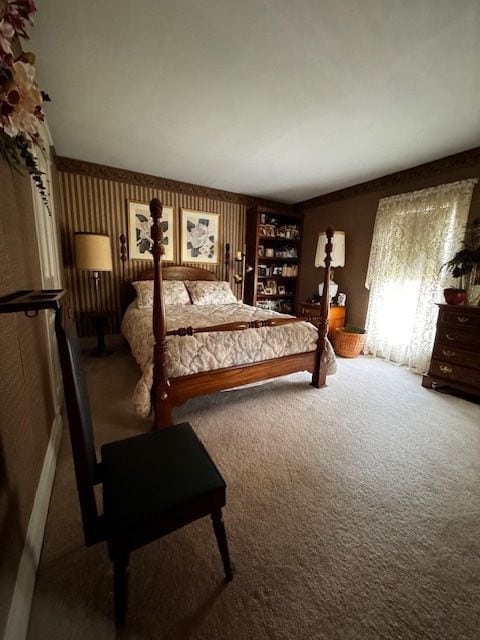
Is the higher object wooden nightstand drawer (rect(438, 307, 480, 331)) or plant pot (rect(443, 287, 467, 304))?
plant pot (rect(443, 287, 467, 304))

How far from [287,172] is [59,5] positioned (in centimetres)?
254

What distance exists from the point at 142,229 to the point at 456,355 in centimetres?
396

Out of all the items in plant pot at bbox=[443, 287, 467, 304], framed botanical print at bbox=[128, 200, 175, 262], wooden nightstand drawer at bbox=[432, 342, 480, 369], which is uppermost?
framed botanical print at bbox=[128, 200, 175, 262]

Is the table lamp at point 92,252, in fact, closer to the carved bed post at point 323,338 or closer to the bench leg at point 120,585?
the carved bed post at point 323,338

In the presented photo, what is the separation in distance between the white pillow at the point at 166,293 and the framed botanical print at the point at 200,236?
61cm

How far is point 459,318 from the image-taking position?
239 centimetres

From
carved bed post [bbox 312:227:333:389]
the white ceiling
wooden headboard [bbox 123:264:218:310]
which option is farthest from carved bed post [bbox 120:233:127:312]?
carved bed post [bbox 312:227:333:389]

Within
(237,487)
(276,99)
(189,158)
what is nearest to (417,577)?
(237,487)

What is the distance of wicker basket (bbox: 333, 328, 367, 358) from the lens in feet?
11.4

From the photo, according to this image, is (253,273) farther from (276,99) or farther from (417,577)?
(417,577)

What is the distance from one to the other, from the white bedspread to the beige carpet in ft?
1.44

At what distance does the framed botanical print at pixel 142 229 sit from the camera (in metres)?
3.51

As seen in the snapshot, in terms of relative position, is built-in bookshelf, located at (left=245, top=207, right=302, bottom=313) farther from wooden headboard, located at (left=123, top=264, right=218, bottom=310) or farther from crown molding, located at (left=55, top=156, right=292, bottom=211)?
wooden headboard, located at (left=123, top=264, right=218, bottom=310)

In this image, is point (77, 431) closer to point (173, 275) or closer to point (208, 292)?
point (208, 292)
